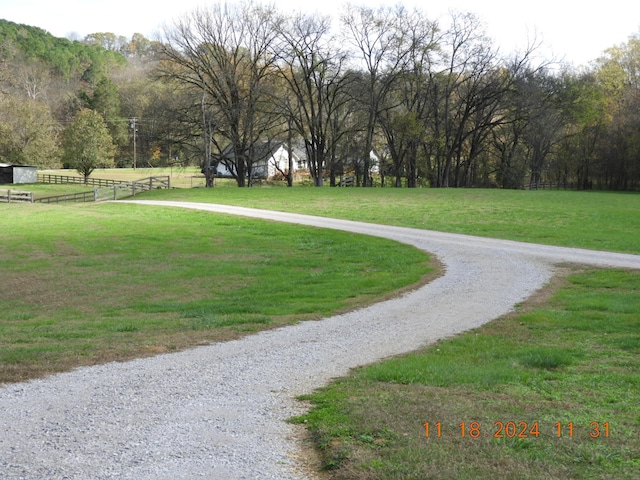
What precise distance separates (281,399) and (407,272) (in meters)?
10.7

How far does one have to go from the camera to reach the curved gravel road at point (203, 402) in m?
4.94

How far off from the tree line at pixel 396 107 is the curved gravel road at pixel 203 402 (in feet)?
148

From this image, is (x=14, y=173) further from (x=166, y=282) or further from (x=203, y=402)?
(x=203, y=402)

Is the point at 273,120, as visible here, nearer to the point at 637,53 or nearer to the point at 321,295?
the point at 637,53

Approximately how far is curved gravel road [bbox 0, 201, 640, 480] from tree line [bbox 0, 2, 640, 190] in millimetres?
45220

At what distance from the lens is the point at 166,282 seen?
54.5ft

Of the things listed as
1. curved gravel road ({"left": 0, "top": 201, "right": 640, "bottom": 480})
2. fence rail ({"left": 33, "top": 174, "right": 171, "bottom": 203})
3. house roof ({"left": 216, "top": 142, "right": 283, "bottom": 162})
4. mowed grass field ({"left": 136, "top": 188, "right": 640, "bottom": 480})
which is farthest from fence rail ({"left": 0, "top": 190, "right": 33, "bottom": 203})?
mowed grass field ({"left": 136, "top": 188, "right": 640, "bottom": 480})

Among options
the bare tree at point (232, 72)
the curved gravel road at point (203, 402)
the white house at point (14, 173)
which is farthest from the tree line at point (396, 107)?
the curved gravel road at point (203, 402)

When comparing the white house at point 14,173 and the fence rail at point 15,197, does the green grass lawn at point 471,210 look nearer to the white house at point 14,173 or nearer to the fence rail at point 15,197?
the fence rail at point 15,197

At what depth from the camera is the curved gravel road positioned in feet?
16.2

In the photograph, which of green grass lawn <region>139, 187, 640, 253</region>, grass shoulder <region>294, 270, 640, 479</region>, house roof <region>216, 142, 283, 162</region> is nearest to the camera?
grass shoulder <region>294, 270, 640, 479</region>

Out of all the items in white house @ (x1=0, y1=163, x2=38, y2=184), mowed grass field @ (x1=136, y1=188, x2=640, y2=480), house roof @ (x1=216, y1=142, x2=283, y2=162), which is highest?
house roof @ (x1=216, y1=142, x2=283, y2=162)

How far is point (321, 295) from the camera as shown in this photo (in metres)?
14.1

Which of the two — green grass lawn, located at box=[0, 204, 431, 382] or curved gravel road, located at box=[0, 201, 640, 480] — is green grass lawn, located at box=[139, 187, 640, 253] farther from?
→ curved gravel road, located at box=[0, 201, 640, 480]
